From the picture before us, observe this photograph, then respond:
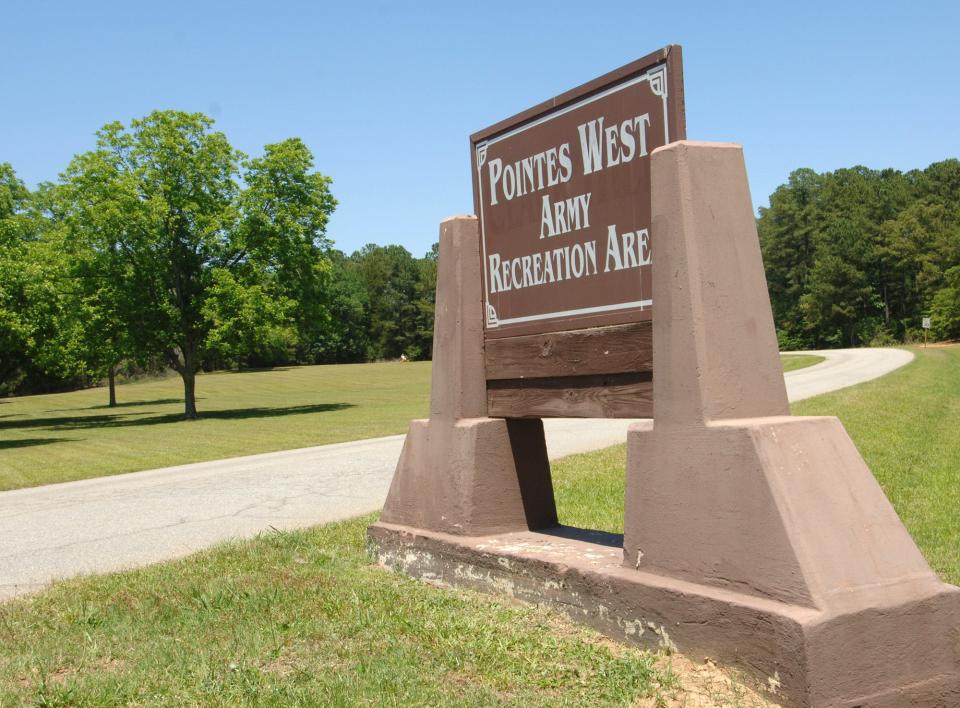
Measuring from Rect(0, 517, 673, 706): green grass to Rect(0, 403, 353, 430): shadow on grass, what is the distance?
25.1 metres

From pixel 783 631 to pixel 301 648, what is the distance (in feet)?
6.98

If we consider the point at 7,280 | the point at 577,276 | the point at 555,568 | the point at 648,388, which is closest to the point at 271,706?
the point at 555,568

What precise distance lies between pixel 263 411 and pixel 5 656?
30643 mm

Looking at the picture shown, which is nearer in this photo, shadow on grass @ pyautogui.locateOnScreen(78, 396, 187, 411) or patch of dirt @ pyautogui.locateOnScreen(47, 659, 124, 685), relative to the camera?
patch of dirt @ pyautogui.locateOnScreen(47, 659, 124, 685)

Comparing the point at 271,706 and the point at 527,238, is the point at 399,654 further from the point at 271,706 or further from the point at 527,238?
the point at 527,238

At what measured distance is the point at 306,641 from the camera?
13.7ft

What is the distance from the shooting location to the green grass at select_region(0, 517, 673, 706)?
3.52 meters

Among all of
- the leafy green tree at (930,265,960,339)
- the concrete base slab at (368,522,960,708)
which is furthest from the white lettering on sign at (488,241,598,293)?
the leafy green tree at (930,265,960,339)

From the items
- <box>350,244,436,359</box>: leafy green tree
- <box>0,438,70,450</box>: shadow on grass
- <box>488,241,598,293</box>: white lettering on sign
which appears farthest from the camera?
A: <box>350,244,436,359</box>: leafy green tree

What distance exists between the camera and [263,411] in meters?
34.3

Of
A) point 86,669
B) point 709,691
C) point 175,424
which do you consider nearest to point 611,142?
point 709,691

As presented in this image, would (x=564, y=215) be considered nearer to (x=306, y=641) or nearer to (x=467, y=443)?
(x=467, y=443)

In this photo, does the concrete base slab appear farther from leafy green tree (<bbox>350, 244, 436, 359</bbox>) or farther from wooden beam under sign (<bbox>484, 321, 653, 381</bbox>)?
leafy green tree (<bbox>350, 244, 436, 359</bbox>)

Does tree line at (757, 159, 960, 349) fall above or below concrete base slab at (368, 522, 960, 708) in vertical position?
above
